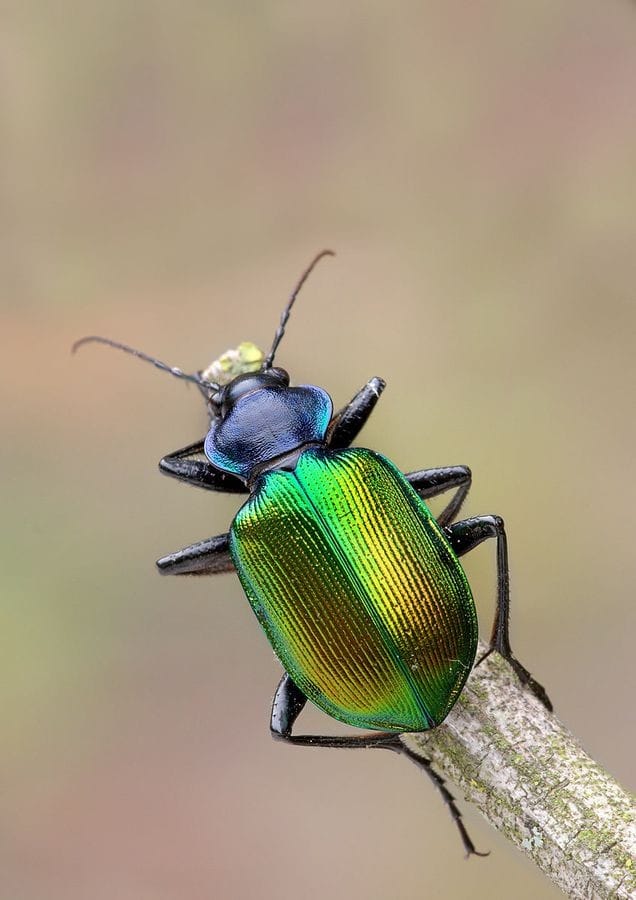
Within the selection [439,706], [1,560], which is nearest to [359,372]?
[1,560]

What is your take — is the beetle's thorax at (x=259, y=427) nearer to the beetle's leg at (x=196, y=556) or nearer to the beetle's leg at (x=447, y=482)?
the beetle's leg at (x=196, y=556)

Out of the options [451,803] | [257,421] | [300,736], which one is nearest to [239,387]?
[257,421]

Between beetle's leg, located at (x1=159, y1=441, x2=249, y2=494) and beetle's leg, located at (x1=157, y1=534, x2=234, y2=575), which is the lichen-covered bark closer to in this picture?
beetle's leg, located at (x1=157, y1=534, x2=234, y2=575)

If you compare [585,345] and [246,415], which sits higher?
[585,345]

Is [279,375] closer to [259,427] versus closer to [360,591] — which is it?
[259,427]

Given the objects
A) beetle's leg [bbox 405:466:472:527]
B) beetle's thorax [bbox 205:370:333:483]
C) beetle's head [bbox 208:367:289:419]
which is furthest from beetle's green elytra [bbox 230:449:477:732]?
beetle's head [bbox 208:367:289:419]

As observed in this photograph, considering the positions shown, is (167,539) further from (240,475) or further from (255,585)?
(255,585)
